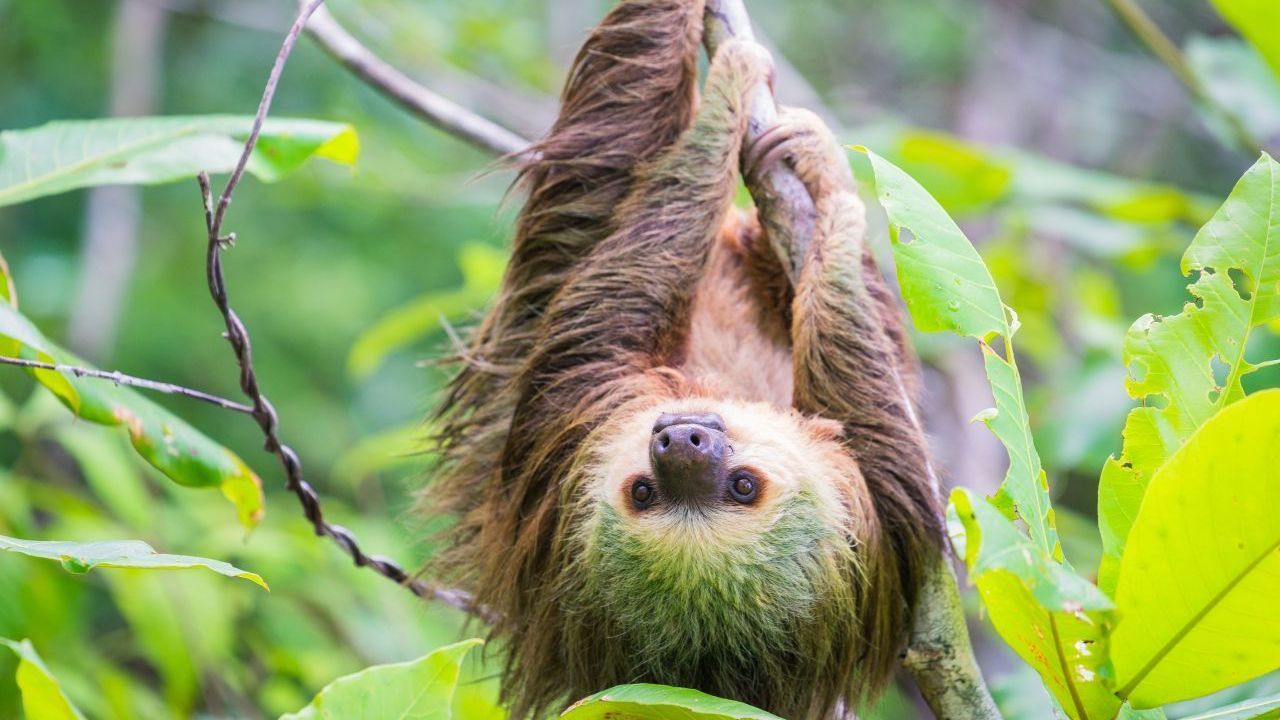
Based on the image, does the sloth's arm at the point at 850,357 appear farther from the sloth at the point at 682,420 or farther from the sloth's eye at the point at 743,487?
the sloth's eye at the point at 743,487

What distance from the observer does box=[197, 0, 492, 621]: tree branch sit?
307 centimetres

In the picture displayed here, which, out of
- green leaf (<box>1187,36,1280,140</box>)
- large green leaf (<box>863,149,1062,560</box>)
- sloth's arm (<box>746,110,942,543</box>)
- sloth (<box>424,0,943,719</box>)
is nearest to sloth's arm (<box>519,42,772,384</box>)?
sloth (<box>424,0,943,719</box>)

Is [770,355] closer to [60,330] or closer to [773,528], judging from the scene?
[773,528]

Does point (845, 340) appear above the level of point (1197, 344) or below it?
below

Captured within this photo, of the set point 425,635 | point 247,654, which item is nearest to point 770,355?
point 425,635

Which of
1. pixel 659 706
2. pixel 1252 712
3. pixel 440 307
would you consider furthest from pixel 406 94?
pixel 1252 712

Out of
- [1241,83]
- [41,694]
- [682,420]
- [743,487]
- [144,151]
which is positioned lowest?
[41,694]

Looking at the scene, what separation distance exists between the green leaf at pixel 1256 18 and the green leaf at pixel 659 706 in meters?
1.80

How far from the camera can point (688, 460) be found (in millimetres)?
3721

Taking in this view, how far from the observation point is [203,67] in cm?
1068

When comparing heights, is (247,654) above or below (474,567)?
below

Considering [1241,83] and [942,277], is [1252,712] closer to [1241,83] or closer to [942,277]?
[942,277]

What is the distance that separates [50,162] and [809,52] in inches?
413

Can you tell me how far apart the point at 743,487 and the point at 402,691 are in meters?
1.58
